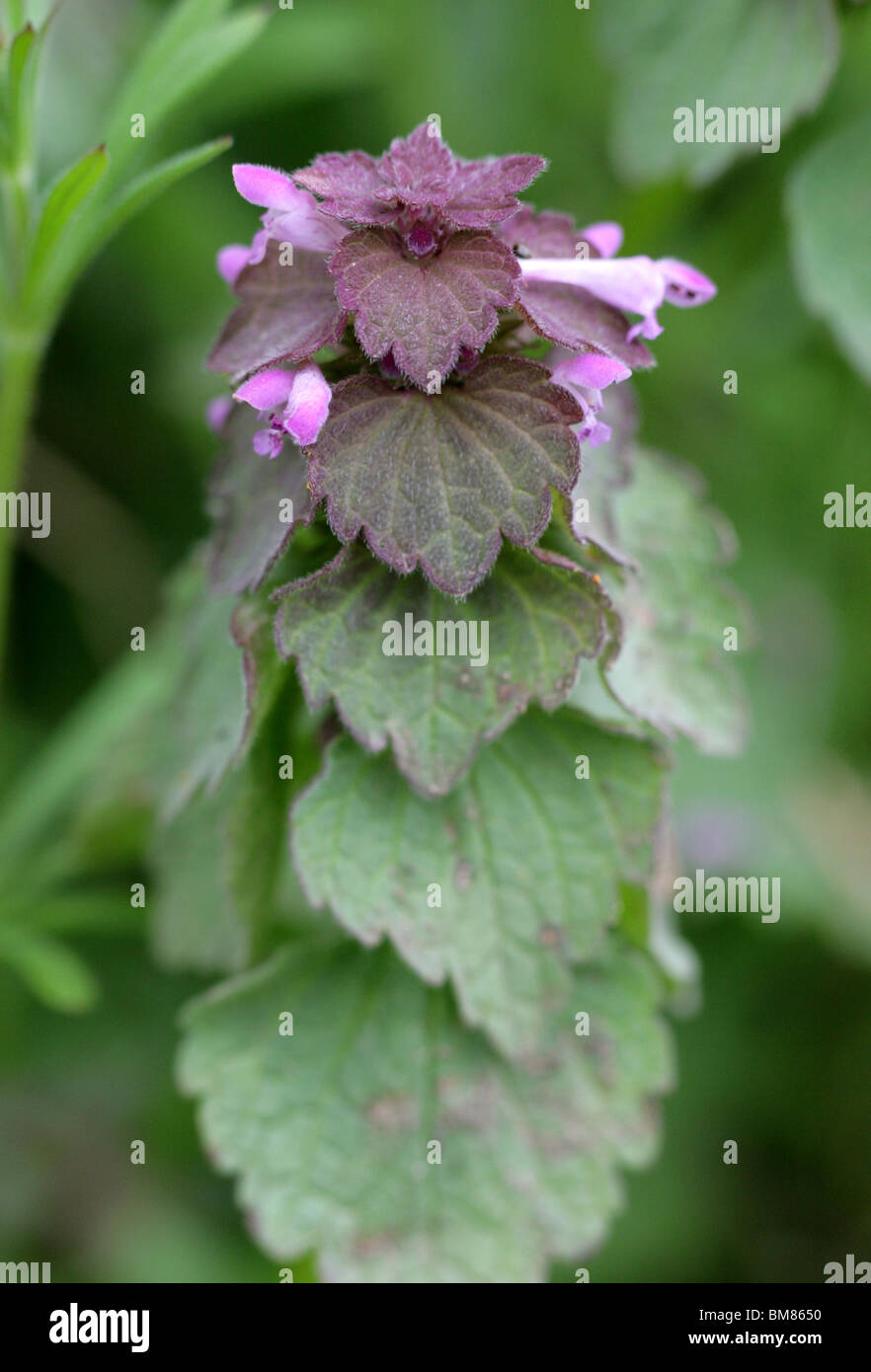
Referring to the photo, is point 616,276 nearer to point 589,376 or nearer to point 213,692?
point 589,376

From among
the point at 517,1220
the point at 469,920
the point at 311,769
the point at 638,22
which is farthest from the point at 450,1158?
the point at 638,22

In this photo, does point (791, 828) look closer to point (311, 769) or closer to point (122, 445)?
point (311, 769)

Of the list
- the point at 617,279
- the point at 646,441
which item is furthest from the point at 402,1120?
the point at 646,441

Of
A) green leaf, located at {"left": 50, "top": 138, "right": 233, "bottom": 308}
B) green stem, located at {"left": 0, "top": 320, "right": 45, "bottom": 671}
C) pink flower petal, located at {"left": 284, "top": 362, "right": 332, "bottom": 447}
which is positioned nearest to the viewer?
pink flower petal, located at {"left": 284, "top": 362, "right": 332, "bottom": 447}

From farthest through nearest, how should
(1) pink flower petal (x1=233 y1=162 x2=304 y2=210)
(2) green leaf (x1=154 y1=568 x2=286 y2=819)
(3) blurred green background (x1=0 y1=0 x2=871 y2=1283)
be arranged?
(3) blurred green background (x1=0 y1=0 x2=871 y2=1283)
(2) green leaf (x1=154 y1=568 x2=286 y2=819)
(1) pink flower petal (x1=233 y1=162 x2=304 y2=210)

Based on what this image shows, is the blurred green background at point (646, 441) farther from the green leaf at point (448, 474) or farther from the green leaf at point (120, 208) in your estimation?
the green leaf at point (448, 474)

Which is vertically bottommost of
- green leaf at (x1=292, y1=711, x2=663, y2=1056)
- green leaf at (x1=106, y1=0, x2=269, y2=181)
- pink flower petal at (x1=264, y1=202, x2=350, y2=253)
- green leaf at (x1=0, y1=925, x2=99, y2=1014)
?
green leaf at (x1=0, y1=925, x2=99, y2=1014)

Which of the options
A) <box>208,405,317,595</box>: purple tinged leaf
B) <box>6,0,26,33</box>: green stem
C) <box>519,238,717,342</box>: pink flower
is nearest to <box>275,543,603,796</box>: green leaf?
<box>208,405,317,595</box>: purple tinged leaf

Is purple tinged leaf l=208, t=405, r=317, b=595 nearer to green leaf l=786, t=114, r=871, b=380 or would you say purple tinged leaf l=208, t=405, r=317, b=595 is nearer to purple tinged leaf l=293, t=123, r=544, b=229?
purple tinged leaf l=293, t=123, r=544, b=229
